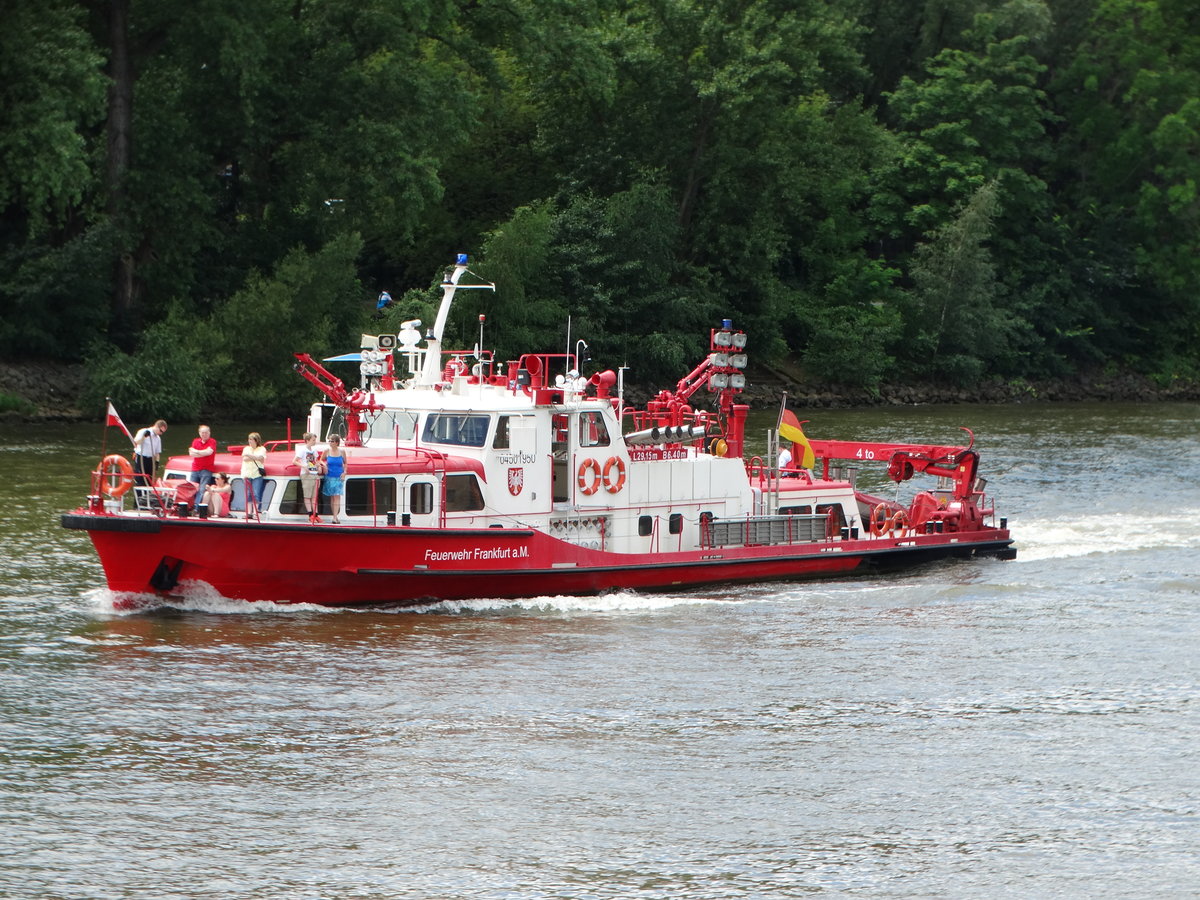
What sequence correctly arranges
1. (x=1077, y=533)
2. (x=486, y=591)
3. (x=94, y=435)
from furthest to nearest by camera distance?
(x=94, y=435)
(x=1077, y=533)
(x=486, y=591)

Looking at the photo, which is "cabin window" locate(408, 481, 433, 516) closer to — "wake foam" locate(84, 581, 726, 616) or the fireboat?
the fireboat

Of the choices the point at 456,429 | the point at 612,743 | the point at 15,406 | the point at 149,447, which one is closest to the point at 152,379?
the point at 15,406

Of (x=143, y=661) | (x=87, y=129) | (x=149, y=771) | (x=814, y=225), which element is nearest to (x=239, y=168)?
(x=87, y=129)

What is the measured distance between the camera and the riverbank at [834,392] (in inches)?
2130

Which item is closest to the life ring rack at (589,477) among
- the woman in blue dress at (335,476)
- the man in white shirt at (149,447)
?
the woman in blue dress at (335,476)

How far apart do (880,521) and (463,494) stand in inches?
373

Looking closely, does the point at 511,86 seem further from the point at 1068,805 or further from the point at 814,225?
the point at 1068,805

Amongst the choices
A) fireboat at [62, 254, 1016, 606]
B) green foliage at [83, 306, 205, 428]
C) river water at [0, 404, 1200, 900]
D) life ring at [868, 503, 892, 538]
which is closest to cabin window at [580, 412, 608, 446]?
fireboat at [62, 254, 1016, 606]

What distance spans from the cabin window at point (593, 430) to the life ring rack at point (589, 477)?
0.28 m

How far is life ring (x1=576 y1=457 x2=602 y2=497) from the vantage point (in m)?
27.8

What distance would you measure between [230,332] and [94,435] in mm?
7279

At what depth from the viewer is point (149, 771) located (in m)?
18.9

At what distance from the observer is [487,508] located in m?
26.8

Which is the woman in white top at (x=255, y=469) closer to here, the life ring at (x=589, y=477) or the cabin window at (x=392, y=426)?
the cabin window at (x=392, y=426)
